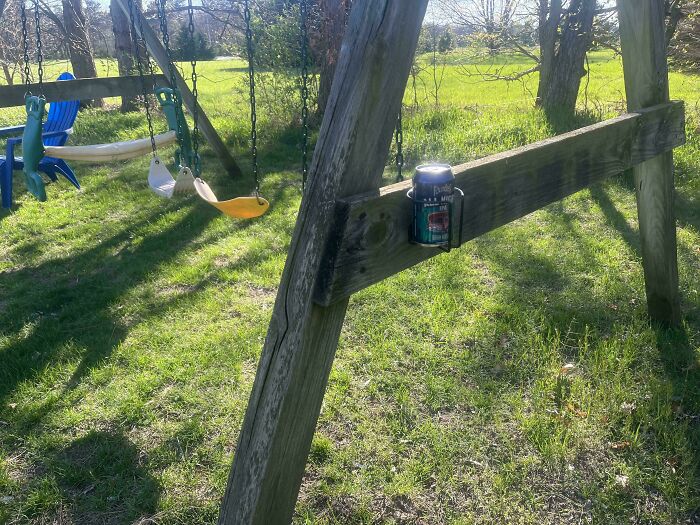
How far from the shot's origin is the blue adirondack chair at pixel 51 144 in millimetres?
5191

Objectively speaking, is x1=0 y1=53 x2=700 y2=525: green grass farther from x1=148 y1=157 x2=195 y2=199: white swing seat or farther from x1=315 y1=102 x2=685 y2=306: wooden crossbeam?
x1=315 y1=102 x2=685 y2=306: wooden crossbeam

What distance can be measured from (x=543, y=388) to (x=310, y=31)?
23.0 ft

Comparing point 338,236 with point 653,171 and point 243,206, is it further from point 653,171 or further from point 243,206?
point 653,171

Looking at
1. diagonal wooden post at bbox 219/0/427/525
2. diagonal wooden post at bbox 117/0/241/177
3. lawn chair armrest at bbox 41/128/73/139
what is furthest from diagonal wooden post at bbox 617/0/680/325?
lawn chair armrest at bbox 41/128/73/139

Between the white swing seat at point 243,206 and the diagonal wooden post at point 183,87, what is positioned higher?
the diagonal wooden post at point 183,87

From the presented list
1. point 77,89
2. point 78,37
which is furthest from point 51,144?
point 78,37

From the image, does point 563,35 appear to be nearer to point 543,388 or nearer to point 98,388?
point 543,388

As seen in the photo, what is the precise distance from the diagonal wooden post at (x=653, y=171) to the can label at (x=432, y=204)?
175 centimetres

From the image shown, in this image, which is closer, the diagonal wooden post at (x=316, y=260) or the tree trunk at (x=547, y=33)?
the diagonal wooden post at (x=316, y=260)

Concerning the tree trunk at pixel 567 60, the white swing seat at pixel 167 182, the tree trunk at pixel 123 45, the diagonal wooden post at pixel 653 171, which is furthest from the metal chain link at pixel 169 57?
the tree trunk at pixel 123 45

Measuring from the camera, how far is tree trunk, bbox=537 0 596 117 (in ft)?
22.4

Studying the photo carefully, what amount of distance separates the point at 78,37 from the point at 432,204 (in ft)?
40.9

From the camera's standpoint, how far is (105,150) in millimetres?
4211

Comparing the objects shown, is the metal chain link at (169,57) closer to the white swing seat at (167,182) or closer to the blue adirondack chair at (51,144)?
the white swing seat at (167,182)
